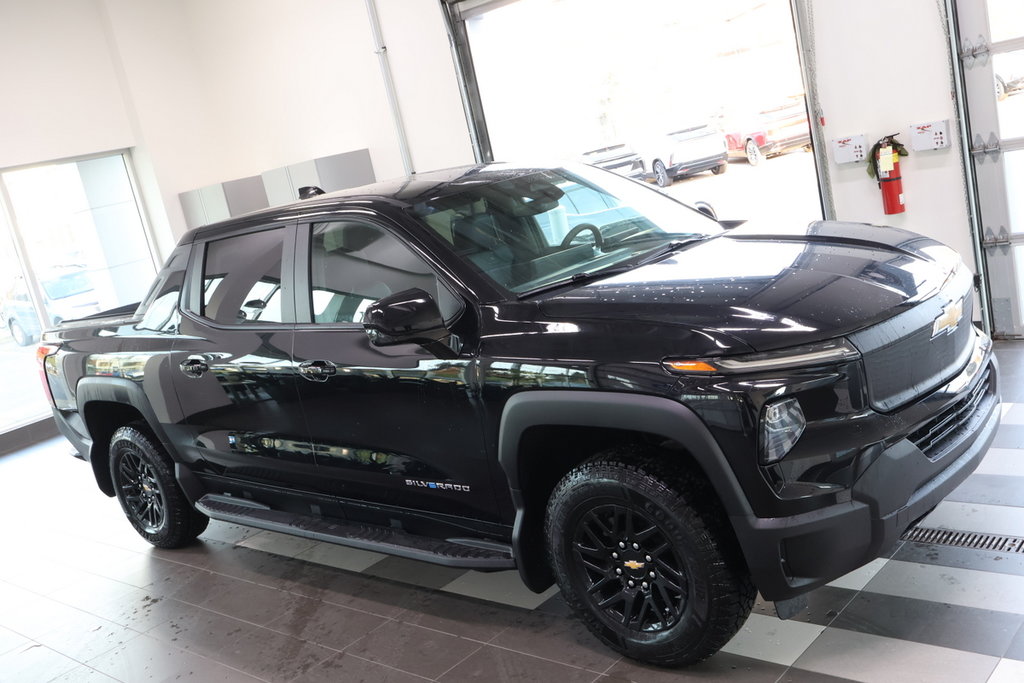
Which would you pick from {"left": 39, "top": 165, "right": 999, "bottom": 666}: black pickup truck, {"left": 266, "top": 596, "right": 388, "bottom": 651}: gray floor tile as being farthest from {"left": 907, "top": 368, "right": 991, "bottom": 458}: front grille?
{"left": 266, "top": 596, "right": 388, "bottom": 651}: gray floor tile

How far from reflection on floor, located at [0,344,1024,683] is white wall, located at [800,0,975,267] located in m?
1.05

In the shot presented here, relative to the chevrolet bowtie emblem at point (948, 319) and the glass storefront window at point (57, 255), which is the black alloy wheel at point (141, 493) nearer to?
the chevrolet bowtie emblem at point (948, 319)

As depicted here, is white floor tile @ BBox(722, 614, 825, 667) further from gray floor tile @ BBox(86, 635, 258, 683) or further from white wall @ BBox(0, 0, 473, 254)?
white wall @ BBox(0, 0, 473, 254)

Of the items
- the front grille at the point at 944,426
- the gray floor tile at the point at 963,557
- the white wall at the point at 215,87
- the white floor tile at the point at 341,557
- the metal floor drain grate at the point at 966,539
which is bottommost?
the metal floor drain grate at the point at 966,539

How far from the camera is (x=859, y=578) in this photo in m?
3.07

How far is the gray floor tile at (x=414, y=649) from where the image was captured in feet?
10.1

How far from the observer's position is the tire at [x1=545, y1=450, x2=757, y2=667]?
2461mm

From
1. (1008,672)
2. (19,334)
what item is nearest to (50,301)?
(19,334)

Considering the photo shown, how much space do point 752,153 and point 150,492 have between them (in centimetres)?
449

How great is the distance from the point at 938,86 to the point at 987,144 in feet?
1.46

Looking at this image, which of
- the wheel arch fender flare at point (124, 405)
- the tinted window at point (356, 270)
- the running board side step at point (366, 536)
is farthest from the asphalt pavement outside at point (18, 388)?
the tinted window at point (356, 270)

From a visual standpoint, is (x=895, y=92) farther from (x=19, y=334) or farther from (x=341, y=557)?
(x=19, y=334)

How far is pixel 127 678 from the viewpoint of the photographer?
3.50 meters

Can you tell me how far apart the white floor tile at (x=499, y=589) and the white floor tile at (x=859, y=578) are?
101 centimetres
